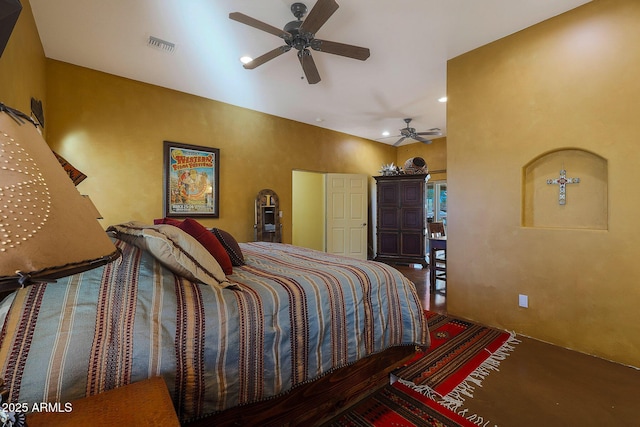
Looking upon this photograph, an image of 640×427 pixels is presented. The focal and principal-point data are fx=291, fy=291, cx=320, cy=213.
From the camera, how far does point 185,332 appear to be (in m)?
1.10

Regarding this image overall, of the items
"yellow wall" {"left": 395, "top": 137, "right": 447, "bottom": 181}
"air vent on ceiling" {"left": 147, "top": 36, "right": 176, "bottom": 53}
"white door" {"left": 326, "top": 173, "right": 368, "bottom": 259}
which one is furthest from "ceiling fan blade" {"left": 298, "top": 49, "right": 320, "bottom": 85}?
"yellow wall" {"left": 395, "top": 137, "right": 447, "bottom": 181}

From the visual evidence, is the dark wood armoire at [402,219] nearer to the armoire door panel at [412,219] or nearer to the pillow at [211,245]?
the armoire door panel at [412,219]

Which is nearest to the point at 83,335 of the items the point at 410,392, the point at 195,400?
the point at 195,400

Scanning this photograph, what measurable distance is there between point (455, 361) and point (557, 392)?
62 cm

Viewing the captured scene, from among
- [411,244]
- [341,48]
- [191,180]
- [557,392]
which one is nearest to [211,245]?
[341,48]

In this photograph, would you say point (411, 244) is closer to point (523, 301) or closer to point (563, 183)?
point (523, 301)

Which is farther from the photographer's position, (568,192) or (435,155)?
(435,155)

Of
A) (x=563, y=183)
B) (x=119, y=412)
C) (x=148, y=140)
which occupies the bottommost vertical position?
(x=119, y=412)

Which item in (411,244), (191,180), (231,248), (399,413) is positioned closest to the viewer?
(399,413)

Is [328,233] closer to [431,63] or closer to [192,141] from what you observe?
[192,141]

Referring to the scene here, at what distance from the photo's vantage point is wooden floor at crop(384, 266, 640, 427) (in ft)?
5.43

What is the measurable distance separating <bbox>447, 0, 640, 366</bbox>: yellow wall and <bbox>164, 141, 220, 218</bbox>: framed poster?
323 centimetres

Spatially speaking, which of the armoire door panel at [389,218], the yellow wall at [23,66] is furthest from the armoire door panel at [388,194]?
the yellow wall at [23,66]

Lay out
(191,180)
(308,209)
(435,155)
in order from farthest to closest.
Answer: (308,209) < (435,155) < (191,180)
